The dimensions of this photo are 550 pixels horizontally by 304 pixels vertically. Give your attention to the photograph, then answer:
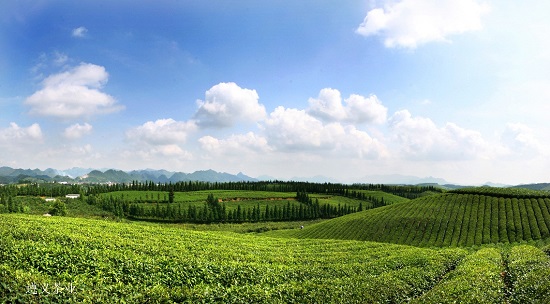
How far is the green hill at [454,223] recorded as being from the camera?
3248 inches

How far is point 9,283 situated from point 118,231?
941 inches

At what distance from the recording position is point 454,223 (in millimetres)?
92188

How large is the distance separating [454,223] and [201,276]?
88841 mm

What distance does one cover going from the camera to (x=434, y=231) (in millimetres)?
87750

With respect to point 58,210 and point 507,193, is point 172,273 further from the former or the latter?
point 507,193

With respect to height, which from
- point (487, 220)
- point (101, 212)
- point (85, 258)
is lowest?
point (101, 212)

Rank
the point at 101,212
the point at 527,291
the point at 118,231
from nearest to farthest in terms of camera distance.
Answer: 1. the point at 527,291
2. the point at 118,231
3. the point at 101,212

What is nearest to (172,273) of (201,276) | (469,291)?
(201,276)

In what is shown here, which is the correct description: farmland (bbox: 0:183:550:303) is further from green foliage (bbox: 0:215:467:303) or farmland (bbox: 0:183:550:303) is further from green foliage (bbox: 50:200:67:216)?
green foliage (bbox: 50:200:67:216)

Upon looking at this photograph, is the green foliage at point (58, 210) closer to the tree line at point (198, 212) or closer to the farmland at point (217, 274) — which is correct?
the tree line at point (198, 212)

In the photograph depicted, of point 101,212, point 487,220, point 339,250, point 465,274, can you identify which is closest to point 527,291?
point 465,274

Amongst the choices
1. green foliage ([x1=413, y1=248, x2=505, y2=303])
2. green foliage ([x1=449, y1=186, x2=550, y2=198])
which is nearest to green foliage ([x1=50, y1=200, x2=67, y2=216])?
green foliage ([x1=413, y1=248, x2=505, y2=303])

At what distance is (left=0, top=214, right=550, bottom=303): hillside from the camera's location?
60.2 feet

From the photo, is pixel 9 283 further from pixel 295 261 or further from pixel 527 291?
pixel 527 291
